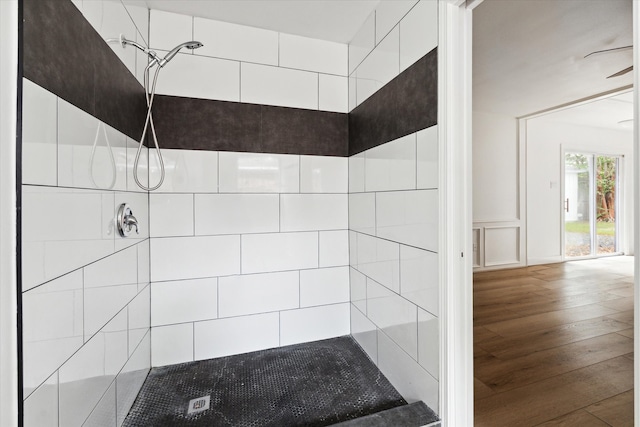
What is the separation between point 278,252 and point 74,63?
129 centimetres

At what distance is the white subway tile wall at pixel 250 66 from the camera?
1628 mm

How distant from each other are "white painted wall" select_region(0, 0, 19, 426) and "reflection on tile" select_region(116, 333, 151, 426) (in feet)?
2.11

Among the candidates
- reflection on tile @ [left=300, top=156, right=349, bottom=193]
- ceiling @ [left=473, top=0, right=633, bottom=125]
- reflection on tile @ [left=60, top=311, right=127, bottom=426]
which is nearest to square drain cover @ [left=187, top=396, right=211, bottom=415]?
reflection on tile @ [left=60, top=311, right=127, bottom=426]

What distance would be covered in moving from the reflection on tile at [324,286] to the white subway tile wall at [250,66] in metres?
1.12

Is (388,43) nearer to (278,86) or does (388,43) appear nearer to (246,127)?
(278,86)

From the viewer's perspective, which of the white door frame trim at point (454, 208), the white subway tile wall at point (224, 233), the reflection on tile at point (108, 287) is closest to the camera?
the white subway tile wall at point (224, 233)

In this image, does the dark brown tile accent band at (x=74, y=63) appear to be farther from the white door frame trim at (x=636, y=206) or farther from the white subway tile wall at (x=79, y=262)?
the white door frame trim at (x=636, y=206)

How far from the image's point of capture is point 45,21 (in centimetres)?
75

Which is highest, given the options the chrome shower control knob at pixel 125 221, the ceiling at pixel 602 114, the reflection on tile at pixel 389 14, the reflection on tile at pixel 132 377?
the ceiling at pixel 602 114

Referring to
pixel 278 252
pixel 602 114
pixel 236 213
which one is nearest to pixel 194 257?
pixel 236 213

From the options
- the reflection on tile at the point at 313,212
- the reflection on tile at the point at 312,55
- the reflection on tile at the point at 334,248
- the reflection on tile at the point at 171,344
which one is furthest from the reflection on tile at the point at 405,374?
the reflection on tile at the point at 312,55

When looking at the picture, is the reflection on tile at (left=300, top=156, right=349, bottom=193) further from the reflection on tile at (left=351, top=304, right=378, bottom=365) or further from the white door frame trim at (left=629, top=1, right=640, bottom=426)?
the white door frame trim at (left=629, top=1, right=640, bottom=426)

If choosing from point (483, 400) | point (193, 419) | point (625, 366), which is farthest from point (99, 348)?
point (625, 366)

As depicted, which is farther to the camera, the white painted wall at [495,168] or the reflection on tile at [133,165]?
the white painted wall at [495,168]
